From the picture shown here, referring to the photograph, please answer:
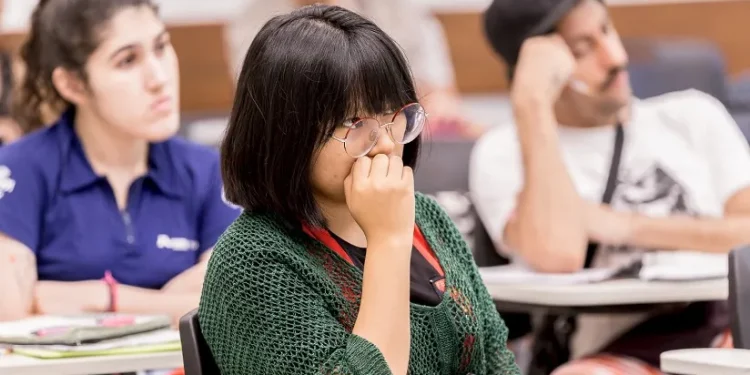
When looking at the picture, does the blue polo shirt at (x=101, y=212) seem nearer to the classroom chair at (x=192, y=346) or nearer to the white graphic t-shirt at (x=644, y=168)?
the white graphic t-shirt at (x=644, y=168)

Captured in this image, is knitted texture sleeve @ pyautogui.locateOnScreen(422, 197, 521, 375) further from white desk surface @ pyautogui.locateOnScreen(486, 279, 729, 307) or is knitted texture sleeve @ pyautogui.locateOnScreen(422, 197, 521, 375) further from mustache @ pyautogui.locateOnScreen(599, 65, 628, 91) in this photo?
mustache @ pyautogui.locateOnScreen(599, 65, 628, 91)

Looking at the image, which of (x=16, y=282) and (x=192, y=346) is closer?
(x=192, y=346)

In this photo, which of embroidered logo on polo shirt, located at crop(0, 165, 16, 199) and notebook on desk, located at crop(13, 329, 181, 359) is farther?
embroidered logo on polo shirt, located at crop(0, 165, 16, 199)

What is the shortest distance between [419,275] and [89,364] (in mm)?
550

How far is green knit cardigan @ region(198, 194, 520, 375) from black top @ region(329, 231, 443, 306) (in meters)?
0.02

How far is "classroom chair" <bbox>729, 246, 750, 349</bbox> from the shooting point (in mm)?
2018

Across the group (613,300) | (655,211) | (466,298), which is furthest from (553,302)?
(466,298)

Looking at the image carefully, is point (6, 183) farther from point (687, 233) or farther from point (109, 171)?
point (687, 233)

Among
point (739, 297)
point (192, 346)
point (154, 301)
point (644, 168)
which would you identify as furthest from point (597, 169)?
point (192, 346)

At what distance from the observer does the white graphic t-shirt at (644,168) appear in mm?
2721

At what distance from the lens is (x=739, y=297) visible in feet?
6.66

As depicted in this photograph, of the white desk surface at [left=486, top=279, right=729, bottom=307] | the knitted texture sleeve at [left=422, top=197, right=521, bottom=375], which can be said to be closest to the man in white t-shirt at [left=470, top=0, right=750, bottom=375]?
the white desk surface at [left=486, top=279, right=729, bottom=307]

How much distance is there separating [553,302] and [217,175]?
0.79m

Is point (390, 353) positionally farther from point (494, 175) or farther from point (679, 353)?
point (494, 175)
